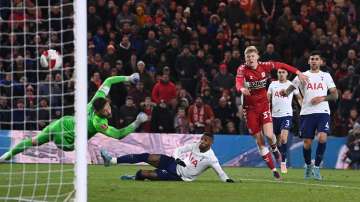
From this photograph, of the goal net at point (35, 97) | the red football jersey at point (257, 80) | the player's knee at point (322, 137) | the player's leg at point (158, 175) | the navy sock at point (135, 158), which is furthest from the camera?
the player's knee at point (322, 137)

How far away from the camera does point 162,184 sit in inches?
597

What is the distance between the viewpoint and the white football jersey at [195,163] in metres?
15.8

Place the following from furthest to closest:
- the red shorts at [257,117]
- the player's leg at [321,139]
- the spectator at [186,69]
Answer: the spectator at [186,69] < the player's leg at [321,139] < the red shorts at [257,117]

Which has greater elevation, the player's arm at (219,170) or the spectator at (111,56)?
the spectator at (111,56)

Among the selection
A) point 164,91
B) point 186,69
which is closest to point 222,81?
point 186,69

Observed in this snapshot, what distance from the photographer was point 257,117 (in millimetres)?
17219

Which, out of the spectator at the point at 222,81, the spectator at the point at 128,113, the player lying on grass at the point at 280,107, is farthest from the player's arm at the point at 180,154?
the spectator at the point at 222,81

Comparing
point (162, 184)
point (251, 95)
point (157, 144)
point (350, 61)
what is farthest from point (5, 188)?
point (350, 61)

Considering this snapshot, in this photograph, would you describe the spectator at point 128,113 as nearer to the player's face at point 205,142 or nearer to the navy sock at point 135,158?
the navy sock at point 135,158

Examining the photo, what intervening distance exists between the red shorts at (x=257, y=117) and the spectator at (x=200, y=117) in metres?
7.06

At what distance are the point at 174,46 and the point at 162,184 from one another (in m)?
10.6

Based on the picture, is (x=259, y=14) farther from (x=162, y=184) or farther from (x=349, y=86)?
(x=162, y=184)

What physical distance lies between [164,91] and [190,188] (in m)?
10.3

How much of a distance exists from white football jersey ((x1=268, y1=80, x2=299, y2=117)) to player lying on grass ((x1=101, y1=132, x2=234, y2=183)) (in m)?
5.14
